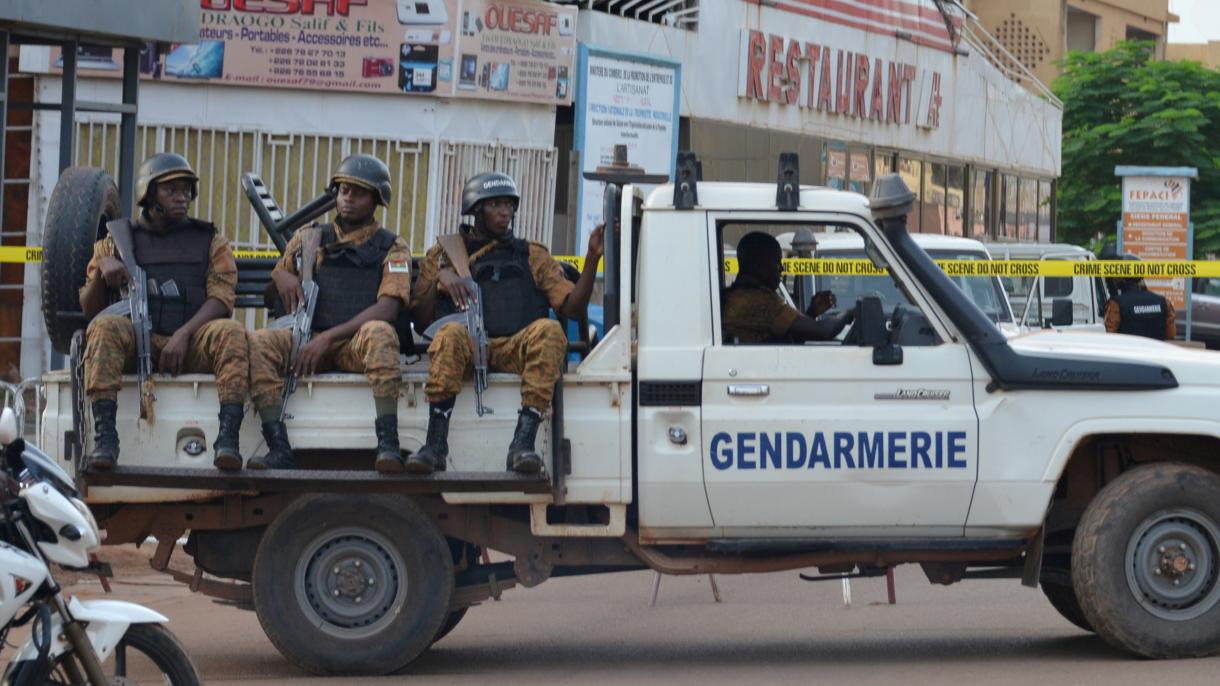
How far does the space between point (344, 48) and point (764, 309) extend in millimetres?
12376

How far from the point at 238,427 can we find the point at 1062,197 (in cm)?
3997

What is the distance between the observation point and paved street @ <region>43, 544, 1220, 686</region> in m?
7.93

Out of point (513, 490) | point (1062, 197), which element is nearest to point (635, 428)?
point (513, 490)

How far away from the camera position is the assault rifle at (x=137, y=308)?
25.7ft

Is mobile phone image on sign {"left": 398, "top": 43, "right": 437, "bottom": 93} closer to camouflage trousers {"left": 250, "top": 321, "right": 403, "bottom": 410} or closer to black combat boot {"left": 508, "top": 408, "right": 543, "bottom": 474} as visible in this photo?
camouflage trousers {"left": 250, "top": 321, "right": 403, "bottom": 410}

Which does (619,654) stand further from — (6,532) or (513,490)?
(6,532)

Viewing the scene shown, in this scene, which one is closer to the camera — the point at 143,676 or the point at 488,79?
the point at 143,676

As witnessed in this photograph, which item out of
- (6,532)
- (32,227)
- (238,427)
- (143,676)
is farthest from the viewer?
(32,227)

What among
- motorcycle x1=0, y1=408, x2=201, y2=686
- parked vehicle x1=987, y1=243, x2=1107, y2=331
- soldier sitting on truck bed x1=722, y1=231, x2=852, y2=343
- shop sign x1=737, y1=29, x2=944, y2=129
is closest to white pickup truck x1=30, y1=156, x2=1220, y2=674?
soldier sitting on truck bed x1=722, y1=231, x2=852, y2=343

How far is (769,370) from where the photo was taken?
7.90m

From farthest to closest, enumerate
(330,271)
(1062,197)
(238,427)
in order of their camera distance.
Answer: (1062,197) < (330,271) < (238,427)

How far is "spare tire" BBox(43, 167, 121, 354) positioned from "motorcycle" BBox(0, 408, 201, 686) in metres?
2.93

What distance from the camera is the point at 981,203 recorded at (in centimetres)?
3509

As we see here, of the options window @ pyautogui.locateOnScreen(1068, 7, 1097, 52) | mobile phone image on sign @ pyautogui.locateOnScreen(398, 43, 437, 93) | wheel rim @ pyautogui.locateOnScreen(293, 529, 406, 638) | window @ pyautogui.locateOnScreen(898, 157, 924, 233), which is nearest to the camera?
wheel rim @ pyautogui.locateOnScreen(293, 529, 406, 638)
